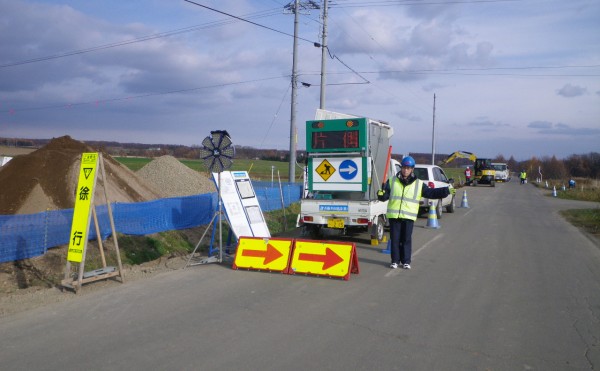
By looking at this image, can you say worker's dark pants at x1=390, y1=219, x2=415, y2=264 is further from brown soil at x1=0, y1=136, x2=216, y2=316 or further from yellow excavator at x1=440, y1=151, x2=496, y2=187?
yellow excavator at x1=440, y1=151, x2=496, y2=187

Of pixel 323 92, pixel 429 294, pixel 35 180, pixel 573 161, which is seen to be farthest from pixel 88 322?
pixel 573 161

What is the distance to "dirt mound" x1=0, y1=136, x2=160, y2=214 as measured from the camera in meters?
11.9

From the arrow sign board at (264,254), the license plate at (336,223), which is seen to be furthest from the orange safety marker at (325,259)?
the license plate at (336,223)

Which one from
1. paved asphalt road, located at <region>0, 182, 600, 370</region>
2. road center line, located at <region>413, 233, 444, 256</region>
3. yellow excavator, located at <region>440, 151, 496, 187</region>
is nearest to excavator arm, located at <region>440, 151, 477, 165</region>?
yellow excavator, located at <region>440, 151, 496, 187</region>

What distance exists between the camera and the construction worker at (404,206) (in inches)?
354

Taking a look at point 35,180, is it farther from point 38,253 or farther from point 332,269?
point 332,269

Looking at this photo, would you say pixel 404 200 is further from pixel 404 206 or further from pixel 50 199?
pixel 50 199

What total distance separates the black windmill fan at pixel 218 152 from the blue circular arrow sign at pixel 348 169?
3.58 m

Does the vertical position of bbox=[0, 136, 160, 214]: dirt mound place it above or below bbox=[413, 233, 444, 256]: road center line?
above

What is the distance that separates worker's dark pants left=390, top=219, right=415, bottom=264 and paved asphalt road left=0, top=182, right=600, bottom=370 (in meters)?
0.33

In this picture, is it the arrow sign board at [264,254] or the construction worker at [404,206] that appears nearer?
the arrow sign board at [264,254]

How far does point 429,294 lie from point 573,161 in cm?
10631

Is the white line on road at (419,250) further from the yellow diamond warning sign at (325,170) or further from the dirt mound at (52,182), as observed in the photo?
the dirt mound at (52,182)

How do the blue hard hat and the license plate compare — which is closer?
the blue hard hat
